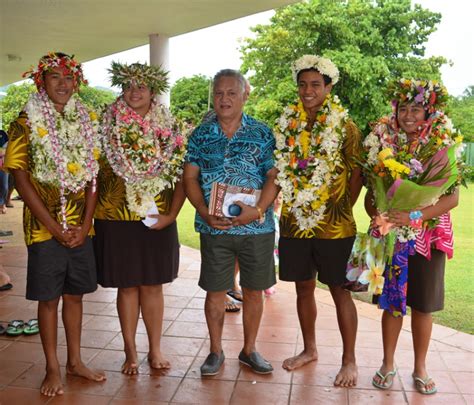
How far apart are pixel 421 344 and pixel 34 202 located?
8.25 feet

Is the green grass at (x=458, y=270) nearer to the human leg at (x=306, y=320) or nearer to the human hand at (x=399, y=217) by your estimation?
the human leg at (x=306, y=320)

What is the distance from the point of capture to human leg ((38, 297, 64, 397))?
10.4ft

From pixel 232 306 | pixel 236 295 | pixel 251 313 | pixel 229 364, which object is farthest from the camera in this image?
pixel 236 295

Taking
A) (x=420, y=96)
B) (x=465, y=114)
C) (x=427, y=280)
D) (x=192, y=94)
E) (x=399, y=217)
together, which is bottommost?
(x=427, y=280)

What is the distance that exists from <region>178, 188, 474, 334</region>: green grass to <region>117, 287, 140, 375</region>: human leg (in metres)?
2.59

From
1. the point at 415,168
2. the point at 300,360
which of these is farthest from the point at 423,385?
the point at 415,168

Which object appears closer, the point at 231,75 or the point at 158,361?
the point at 231,75

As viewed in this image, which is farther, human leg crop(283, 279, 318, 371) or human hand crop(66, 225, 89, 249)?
human leg crop(283, 279, 318, 371)

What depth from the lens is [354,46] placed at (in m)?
20.9

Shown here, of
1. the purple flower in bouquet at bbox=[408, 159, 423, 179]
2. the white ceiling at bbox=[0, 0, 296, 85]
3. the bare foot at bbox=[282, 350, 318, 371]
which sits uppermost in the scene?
the white ceiling at bbox=[0, 0, 296, 85]

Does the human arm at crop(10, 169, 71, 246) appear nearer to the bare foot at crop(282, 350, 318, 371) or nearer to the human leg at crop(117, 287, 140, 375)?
the human leg at crop(117, 287, 140, 375)

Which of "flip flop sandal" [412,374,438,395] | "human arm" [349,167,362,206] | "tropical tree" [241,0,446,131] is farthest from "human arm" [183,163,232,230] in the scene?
"tropical tree" [241,0,446,131]

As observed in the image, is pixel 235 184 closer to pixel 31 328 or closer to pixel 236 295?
pixel 236 295

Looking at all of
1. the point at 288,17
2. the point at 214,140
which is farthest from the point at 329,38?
the point at 214,140
